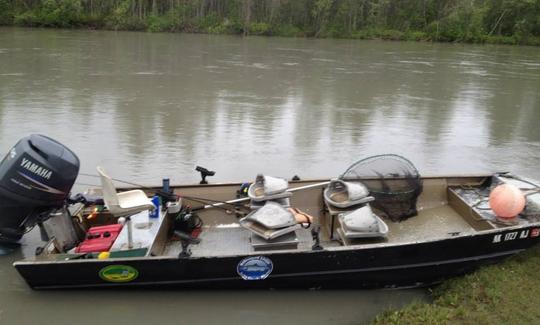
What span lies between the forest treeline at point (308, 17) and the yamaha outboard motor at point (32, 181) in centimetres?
3984

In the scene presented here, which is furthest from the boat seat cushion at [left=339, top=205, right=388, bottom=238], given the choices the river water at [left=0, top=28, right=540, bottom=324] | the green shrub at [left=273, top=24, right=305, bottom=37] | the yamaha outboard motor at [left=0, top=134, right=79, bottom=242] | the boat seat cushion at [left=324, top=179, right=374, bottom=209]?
the green shrub at [left=273, top=24, right=305, bottom=37]

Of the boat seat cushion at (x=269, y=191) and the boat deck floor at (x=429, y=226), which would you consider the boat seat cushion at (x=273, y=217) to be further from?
the boat deck floor at (x=429, y=226)

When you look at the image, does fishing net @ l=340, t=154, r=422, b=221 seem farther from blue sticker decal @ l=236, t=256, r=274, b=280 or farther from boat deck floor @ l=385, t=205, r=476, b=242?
blue sticker decal @ l=236, t=256, r=274, b=280

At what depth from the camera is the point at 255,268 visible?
4.70 m

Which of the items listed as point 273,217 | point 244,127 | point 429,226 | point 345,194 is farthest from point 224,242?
point 244,127

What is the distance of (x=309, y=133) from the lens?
1090cm

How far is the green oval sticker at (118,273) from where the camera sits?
459cm

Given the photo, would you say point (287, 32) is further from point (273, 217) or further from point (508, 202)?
point (273, 217)

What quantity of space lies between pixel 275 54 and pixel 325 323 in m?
23.8

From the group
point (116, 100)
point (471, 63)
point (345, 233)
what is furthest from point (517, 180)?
point (471, 63)

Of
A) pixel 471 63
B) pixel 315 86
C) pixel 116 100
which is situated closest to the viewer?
pixel 116 100

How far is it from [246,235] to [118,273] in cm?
165

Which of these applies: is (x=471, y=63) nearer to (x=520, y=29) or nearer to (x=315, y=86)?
(x=315, y=86)

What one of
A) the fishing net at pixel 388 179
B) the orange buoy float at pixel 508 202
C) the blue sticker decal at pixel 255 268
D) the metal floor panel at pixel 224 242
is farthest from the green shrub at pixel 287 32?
the blue sticker decal at pixel 255 268
